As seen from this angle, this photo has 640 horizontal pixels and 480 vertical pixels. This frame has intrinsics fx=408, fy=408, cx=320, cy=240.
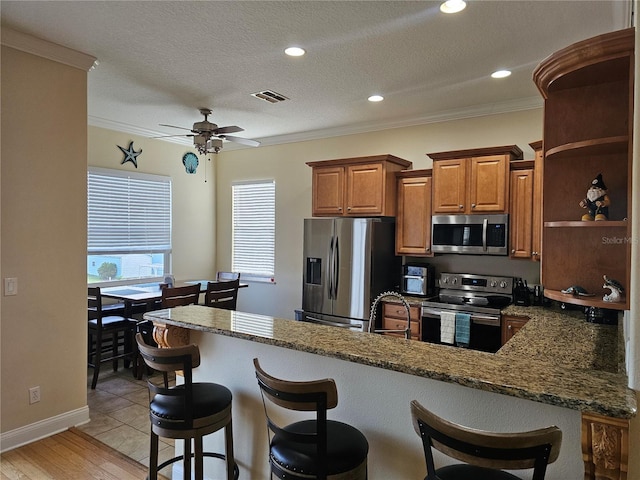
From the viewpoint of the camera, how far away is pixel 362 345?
1.72m

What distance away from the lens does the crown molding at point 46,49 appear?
2.74 m

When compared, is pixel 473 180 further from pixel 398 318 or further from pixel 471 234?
pixel 398 318

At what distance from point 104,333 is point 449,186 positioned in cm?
387

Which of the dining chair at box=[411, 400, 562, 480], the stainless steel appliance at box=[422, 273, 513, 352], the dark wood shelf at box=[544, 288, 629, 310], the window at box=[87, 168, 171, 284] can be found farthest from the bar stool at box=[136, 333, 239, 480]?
the window at box=[87, 168, 171, 284]

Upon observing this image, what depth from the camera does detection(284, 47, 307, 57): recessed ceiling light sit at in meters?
2.94

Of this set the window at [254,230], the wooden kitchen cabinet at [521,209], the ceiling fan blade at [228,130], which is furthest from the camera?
the window at [254,230]

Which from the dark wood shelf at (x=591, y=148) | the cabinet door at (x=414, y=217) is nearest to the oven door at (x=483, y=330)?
the cabinet door at (x=414, y=217)

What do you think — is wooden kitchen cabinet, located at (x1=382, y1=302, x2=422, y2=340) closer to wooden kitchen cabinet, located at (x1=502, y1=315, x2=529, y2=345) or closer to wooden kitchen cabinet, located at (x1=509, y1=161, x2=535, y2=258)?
wooden kitchen cabinet, located at (x1=502, y1=315, x2=529, y2=345)

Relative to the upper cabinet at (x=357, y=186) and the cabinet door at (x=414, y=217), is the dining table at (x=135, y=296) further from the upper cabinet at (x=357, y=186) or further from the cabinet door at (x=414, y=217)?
the cabinet door at (x=414, y=217)

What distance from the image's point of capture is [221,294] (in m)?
4.48

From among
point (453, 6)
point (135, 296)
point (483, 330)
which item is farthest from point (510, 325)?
point (135, 296)

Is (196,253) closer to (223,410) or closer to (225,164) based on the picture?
(225,164)

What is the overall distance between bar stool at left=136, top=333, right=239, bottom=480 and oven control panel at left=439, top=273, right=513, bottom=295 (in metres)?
2.90

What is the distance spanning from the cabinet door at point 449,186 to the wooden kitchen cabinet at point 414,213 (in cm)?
14
